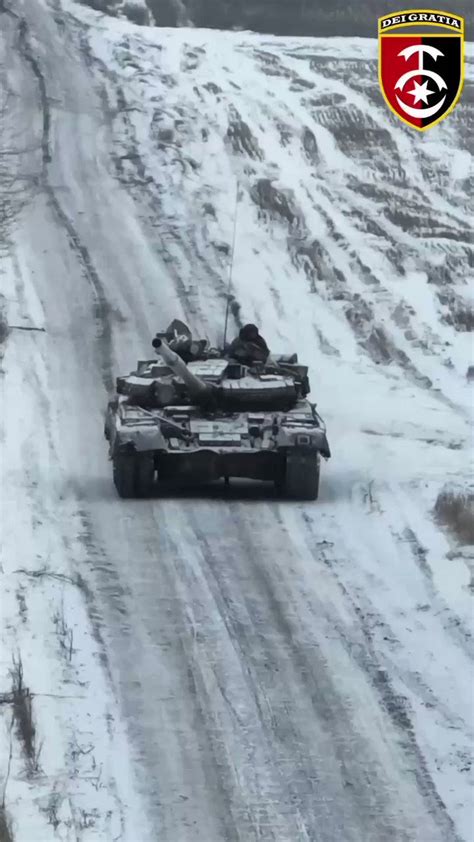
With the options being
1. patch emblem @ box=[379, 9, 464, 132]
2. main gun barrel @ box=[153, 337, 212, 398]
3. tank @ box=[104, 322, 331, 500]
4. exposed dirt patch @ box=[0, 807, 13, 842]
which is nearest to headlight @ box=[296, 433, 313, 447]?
tank @ box=[104, 322, 331, 500]

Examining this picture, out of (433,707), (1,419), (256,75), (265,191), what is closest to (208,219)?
(265,191)

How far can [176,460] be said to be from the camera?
1680 centimetres

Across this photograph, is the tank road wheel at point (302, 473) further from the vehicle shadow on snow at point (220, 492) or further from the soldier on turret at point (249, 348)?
the soldier on turret at point (249, 348)

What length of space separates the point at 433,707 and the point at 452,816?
1638 millimetres

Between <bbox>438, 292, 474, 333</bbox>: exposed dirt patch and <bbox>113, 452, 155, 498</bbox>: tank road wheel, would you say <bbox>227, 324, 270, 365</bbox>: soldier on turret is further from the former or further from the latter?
<bbox>438, 292, 474, 333</bbox>: exposed dirt patch

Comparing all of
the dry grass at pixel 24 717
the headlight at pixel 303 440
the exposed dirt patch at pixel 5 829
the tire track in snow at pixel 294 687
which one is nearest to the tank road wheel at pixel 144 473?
the headlight at pixel 303 440

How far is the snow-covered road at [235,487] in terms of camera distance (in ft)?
33.9

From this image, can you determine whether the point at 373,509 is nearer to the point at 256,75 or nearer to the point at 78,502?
the point at 78,502

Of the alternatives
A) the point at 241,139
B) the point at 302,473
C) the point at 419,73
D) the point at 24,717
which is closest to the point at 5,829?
the point at 24,717

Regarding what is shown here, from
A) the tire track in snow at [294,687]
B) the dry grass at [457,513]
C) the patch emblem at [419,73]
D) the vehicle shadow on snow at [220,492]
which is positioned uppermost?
the patch emblem at [419,73]

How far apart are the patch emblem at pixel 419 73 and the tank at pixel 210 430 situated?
11.2 metres

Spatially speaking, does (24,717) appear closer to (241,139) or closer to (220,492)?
(220,492)

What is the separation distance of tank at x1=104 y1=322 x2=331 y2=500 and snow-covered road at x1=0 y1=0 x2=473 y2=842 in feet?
1.46

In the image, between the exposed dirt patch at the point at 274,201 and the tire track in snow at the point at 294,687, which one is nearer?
the tire track in snow at the point at 294,687
